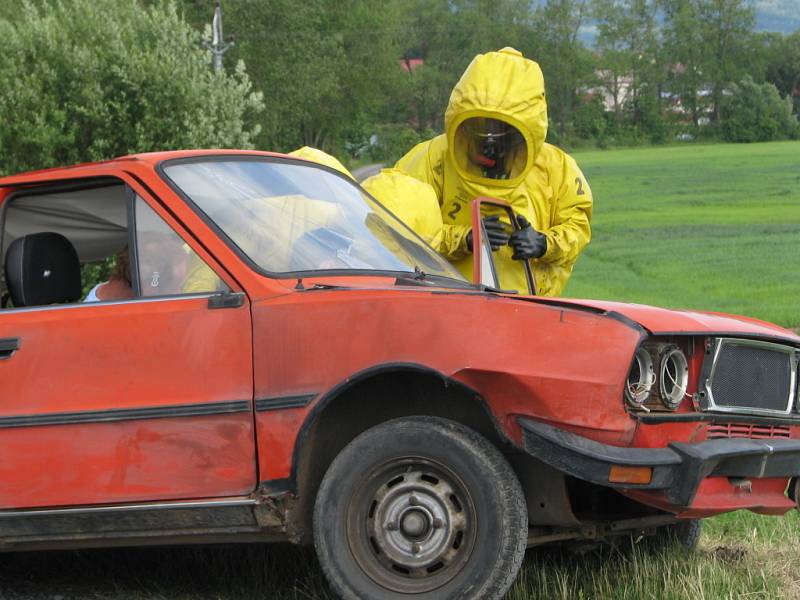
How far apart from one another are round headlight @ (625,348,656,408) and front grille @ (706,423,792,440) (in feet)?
0.94

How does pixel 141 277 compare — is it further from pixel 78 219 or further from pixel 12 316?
pixel 78 219

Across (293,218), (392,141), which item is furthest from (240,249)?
(392,141)

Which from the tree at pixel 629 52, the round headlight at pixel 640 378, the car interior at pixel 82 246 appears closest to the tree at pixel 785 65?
the tree at pixel 629 52

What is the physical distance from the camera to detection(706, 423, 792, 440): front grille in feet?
16.1

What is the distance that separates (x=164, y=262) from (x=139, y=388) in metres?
0.53

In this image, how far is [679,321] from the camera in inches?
195

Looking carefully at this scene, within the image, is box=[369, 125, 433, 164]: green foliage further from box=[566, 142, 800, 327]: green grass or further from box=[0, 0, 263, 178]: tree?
box=[0, 0, 263, 178]: tree

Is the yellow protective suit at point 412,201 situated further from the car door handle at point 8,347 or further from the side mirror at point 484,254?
the car door handle at point 8,347

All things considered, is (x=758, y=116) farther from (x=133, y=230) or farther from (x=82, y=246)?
(x=133, y=230)

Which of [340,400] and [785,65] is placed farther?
[785,65]

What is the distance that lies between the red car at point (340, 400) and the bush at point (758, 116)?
89306 millimetres

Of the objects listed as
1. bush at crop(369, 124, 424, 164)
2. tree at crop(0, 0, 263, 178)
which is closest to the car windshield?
tree at crop(0, 0, 263, 178)

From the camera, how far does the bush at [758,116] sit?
91062 millimetres

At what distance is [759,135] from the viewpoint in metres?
92.1
